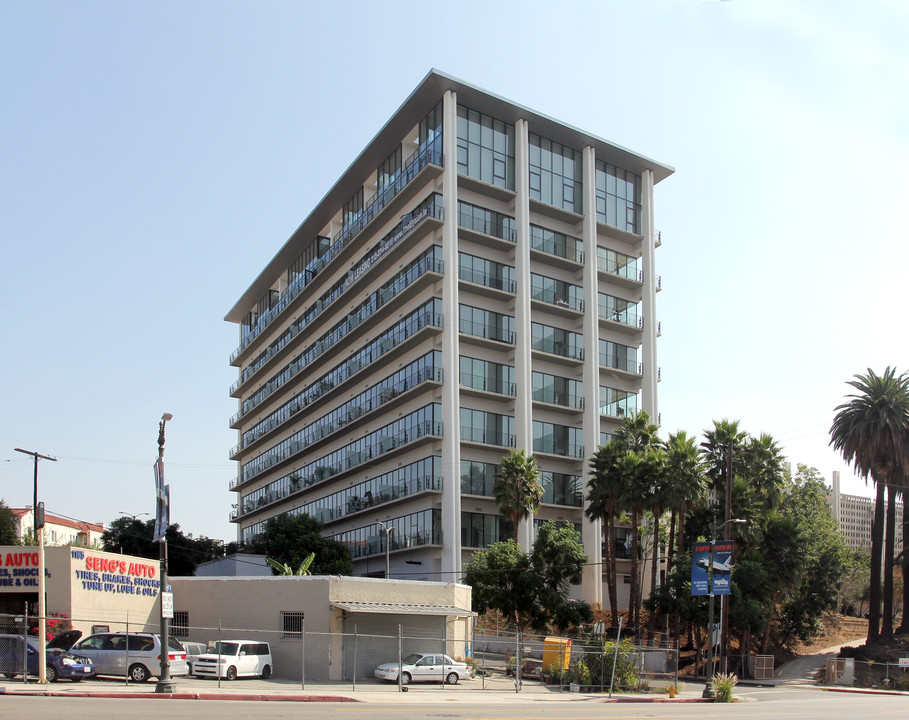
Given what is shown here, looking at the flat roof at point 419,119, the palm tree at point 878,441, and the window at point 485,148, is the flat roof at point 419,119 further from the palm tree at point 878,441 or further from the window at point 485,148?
the palm tree at point 878,441

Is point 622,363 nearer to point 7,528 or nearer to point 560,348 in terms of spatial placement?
point 560,348

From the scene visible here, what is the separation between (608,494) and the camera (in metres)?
64.7

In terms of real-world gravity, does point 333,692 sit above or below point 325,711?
below

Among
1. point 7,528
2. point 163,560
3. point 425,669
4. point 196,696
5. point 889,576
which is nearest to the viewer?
point 196,696

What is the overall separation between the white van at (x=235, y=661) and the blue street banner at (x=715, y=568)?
67.7 ft

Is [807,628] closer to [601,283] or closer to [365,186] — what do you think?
[601,283]

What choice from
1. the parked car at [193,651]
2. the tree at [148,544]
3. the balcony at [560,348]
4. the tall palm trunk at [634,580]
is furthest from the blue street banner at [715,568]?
the tree at [148,544]

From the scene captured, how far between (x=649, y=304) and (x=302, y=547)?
35597 mm

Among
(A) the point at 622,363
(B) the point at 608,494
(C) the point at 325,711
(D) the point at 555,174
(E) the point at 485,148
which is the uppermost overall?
(E) the point at 485,148

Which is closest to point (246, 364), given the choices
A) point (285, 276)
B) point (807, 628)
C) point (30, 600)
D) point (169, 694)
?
point (285, 276)

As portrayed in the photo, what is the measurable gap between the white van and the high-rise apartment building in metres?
31.0

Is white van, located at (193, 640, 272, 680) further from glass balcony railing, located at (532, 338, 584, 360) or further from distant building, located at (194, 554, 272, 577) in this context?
glass balcony railing, located at (532, 338, 584, 360)

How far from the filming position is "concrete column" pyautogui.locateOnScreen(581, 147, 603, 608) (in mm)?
71375

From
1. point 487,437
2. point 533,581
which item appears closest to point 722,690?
point 533,581
